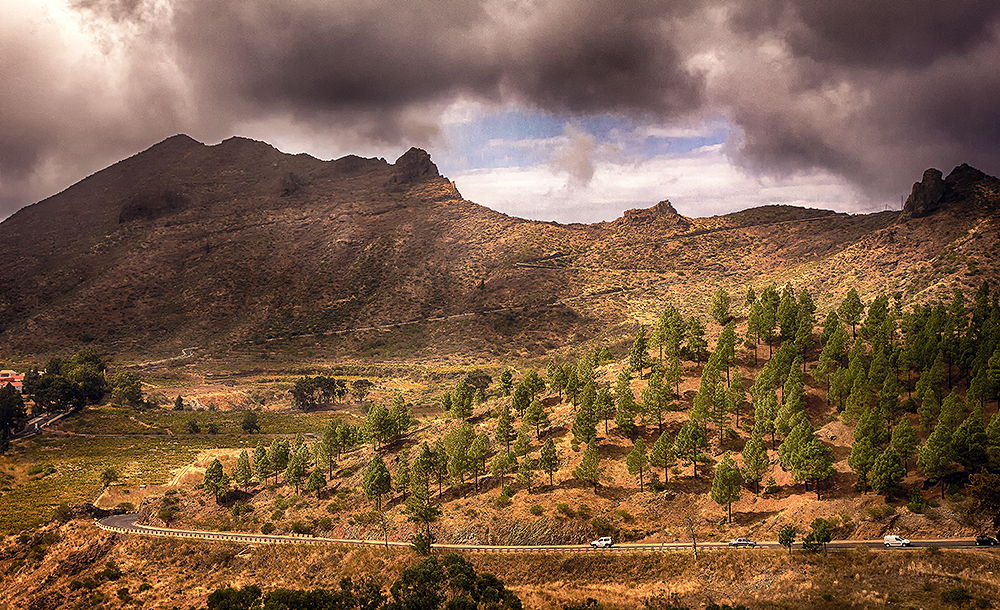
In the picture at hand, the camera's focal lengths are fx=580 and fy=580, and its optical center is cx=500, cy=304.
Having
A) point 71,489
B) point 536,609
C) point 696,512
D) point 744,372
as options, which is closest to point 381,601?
point 536,609

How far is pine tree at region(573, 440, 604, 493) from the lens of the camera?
8638 centimetres

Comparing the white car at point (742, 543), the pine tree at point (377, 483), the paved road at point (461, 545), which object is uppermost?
the pine tree at point (377, 483)

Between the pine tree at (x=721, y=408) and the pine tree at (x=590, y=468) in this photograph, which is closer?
the pine tree at (x=590, y=468)

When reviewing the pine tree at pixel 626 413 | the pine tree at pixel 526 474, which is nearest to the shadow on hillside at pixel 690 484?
the pine tree at pixel 626 413

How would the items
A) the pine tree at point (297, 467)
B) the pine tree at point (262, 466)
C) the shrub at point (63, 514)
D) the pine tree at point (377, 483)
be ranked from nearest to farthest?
the pine tree at point (377, 483) < the shrub at point (63, 514) < the pine tree at point (297, 467) < the pine tree at point (262, 466)

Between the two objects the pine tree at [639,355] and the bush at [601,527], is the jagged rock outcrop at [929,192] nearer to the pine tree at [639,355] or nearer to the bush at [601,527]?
the pine tree at [639,355]

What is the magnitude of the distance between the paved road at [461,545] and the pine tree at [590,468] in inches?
425

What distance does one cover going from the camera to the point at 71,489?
11412cm

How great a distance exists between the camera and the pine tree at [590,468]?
8638 cm

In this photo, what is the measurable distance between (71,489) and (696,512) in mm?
116801

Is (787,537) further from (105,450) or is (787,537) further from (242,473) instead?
(105,450)

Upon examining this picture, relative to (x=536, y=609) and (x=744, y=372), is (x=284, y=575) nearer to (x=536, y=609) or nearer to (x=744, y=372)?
(x=536, y=609)

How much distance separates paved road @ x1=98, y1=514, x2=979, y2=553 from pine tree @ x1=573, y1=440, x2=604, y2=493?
10.8m

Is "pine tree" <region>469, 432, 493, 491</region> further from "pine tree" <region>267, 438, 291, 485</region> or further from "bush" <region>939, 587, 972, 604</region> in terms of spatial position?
"bush" <region>939, 587, 972, 604</region>
